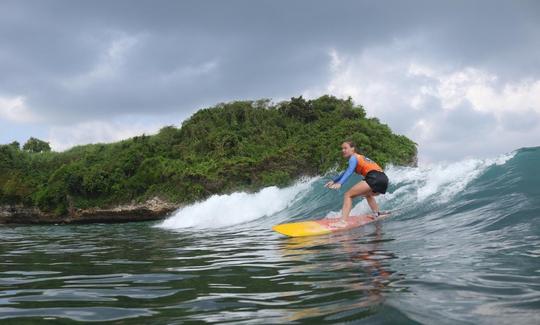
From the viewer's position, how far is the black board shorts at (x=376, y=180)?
31.2ft

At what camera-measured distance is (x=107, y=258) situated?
261 inches

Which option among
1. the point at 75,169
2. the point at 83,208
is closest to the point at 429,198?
the point at 83,208

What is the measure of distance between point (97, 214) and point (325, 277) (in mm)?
32792

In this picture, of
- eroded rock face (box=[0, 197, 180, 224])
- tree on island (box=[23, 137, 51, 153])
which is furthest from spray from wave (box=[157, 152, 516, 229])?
tree on island (box=[23, 137, 51, 153])

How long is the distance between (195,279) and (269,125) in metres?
32.6

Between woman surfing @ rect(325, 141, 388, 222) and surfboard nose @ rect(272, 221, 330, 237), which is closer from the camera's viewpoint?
surfboard nose @ rect(272, 221, 330, 237)

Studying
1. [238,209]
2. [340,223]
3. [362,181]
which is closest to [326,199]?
[238,209]

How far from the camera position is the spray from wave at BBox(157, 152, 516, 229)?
11.5 m

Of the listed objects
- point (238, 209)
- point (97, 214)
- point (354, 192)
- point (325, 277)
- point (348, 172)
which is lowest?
point (325, 277)

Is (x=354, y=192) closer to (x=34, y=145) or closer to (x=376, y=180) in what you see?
(x=376, y=180)

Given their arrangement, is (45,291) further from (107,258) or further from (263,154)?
(263,154)

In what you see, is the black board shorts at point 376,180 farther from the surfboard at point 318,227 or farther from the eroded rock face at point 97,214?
the eroded rock face at point 97,214

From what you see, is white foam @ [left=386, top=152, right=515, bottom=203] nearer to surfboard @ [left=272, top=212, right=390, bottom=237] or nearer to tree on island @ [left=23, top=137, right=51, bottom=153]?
surfboard @ [left=272, top=212, right=390, bottom=237]

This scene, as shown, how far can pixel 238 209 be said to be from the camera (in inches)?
654
